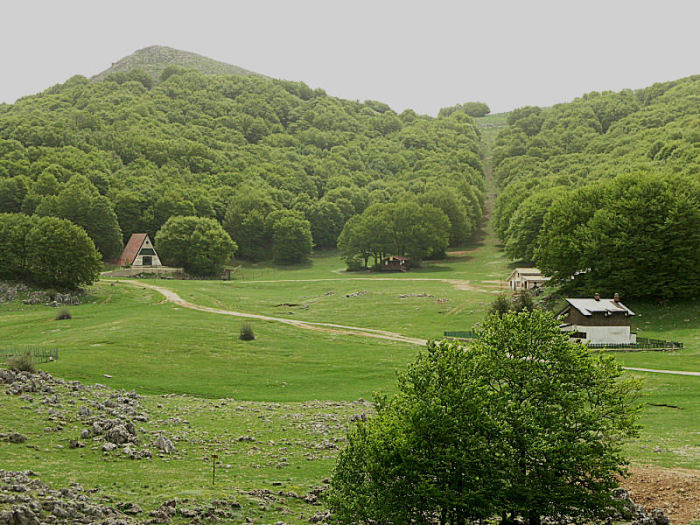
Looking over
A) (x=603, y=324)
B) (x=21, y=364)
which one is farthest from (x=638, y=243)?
(x=21, y=364)

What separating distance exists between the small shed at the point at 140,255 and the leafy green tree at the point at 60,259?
37023 mm

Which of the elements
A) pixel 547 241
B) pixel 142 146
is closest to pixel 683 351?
pixel 547 241

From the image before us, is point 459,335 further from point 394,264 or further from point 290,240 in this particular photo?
point 290,240

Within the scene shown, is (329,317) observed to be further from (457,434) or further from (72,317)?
(457,434)

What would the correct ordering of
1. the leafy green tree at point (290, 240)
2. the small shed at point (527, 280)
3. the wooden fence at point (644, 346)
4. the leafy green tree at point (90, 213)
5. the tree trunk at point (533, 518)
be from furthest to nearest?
the leafy green tree at point (290, 240) < the leafy green tree at point (90, 213) < the small shed at point (527, 280) < the wooden fence at point (644, 346) < the tree trunk at point (533, 518)

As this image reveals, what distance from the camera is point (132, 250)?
129 m

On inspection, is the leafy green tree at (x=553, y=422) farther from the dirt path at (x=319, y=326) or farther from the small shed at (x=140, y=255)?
the small shed at (x=140, y=255)

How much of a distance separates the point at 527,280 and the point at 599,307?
3103 centimetres

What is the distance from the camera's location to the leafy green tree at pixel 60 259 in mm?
87562

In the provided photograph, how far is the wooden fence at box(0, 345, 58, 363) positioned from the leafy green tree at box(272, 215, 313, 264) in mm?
97450

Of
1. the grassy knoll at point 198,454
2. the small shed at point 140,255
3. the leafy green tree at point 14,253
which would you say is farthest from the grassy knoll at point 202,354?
the small shed at point 140,255

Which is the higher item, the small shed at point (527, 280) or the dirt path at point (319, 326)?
the small shed at point (527, 280)

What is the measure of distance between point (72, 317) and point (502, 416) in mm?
64951

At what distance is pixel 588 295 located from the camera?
77938mm
